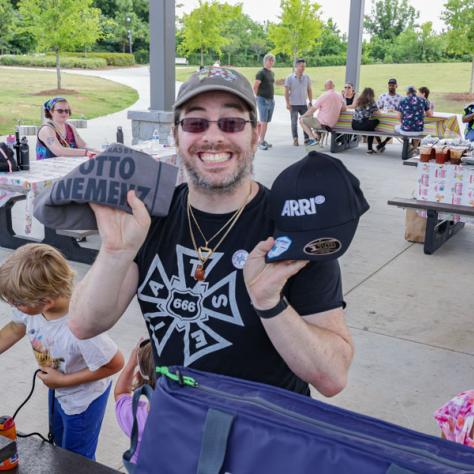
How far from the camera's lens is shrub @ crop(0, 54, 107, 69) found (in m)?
31.8

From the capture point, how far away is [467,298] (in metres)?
5.99

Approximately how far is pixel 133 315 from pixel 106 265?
377cm

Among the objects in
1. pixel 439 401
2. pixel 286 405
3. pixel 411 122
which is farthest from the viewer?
pixel 411 122

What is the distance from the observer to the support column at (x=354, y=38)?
16594 millimetres

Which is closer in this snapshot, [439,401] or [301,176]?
[301,176]

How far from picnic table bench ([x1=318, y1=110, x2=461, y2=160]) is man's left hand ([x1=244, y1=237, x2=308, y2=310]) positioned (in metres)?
12.1

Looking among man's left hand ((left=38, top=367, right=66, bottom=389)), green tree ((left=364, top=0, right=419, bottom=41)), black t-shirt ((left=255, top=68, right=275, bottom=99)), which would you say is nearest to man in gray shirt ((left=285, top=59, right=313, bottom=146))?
black t-shirt ((left=255, top=68, right=275, bottom=99))

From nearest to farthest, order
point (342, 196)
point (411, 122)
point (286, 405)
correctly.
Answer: point (286, 405)
point (342, 196)
point (411, 122)

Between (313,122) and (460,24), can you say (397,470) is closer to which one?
(313,122)

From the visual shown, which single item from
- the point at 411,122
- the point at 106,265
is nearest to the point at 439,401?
the point at 106,265

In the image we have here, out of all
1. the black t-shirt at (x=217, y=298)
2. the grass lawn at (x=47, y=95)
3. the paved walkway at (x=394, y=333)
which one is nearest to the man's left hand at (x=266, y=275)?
the black t-shirt at (x=217, y=298)

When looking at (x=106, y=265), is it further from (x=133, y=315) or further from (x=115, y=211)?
(x=133, y=315)

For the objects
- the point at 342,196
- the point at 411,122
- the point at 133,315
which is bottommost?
the point at 133,315

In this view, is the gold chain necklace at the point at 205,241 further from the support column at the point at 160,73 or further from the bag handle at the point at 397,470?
the support column at the point at 160,73
